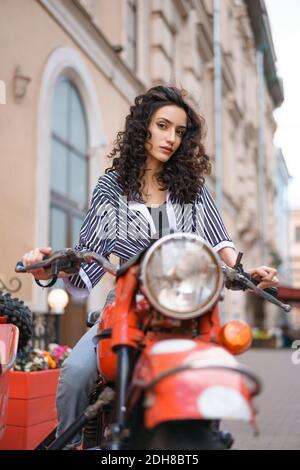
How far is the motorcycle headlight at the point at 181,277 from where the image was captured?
5.44 ft

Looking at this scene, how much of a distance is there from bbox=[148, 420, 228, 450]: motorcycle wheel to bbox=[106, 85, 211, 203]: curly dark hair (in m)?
0.99

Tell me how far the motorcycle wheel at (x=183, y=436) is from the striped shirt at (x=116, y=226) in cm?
79

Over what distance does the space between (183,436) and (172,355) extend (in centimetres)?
23

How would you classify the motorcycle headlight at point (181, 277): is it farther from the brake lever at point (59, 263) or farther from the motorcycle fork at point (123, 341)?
the brake lever at point (59, 263)

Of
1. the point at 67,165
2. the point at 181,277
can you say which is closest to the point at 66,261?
the point at 181,277

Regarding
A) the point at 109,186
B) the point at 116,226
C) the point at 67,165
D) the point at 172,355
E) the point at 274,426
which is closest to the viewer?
the point at 172,355

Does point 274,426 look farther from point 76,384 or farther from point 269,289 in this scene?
point 76,384

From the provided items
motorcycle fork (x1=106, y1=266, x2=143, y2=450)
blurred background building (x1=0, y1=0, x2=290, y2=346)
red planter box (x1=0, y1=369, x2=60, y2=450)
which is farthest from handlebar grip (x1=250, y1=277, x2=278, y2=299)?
red planter box (x1=0, y1=369, x2=60, y2=450)

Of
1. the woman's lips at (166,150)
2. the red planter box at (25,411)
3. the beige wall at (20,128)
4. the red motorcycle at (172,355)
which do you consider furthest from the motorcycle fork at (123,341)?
the beige wall at (20,128)

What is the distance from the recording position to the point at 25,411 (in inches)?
135
